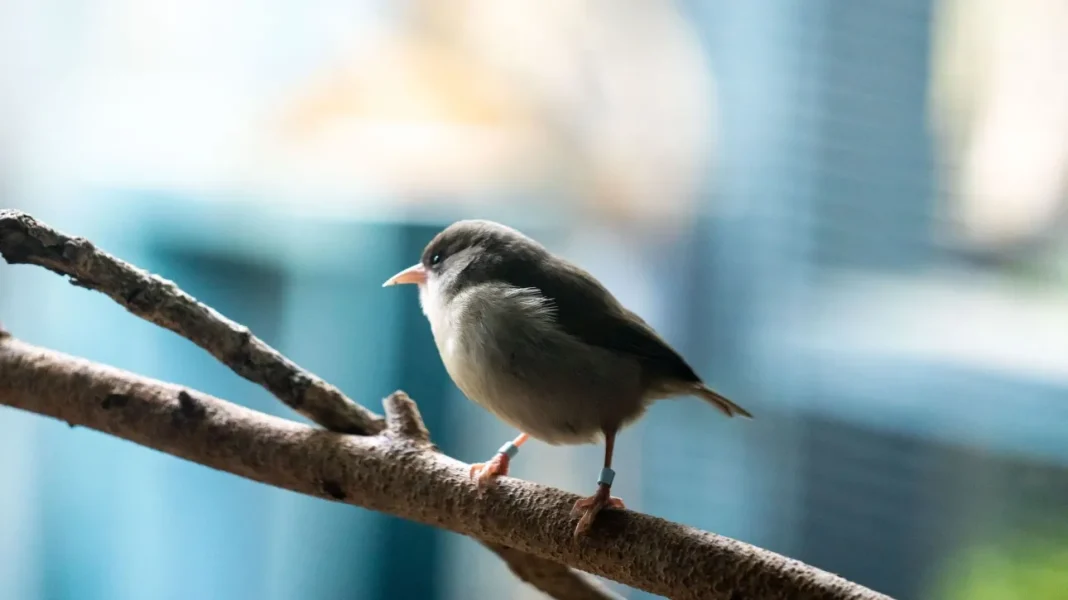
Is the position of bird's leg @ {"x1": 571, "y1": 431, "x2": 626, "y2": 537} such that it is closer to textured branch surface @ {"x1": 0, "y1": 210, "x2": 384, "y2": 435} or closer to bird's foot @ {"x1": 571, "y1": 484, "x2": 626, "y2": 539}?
bird's foot @ {"x1": 571, "y1": 484, "x2": 626, "y2": 539}

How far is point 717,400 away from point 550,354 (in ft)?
0.72

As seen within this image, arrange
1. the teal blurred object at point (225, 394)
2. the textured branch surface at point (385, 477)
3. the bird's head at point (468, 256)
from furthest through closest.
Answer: the teal blurred object at point (225, 394) → the bird's head at point (468, 256) → the textured branch surface at point (385, 477)

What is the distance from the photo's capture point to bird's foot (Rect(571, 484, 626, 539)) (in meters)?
0.84

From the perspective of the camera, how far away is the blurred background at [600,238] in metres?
1.57

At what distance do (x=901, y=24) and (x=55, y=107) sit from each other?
1709mm

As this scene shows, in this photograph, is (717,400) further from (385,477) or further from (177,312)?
(177,312)

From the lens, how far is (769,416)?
196 cm

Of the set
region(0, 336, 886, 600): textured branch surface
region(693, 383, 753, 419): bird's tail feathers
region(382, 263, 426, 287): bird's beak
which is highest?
region(382, 263, 426, 287): bird's beak

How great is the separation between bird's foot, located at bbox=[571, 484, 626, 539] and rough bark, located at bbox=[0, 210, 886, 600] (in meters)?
0.01

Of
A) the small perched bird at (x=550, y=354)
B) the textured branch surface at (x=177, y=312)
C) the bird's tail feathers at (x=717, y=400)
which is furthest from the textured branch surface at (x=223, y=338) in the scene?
the bird's tail feathers at (x=717, y=400)

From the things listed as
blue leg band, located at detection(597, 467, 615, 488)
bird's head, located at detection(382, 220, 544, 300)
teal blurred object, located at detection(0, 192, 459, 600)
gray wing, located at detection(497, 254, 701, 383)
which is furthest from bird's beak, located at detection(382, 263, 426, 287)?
teal blurred object, located at detection(0, 192, 459, 600)

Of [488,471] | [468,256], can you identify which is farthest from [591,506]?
[468,256]

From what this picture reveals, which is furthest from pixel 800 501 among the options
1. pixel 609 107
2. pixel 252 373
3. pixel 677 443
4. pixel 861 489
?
pixel 252 373

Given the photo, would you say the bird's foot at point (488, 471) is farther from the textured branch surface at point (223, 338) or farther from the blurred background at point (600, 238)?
the blurred background at point (600, 238)
